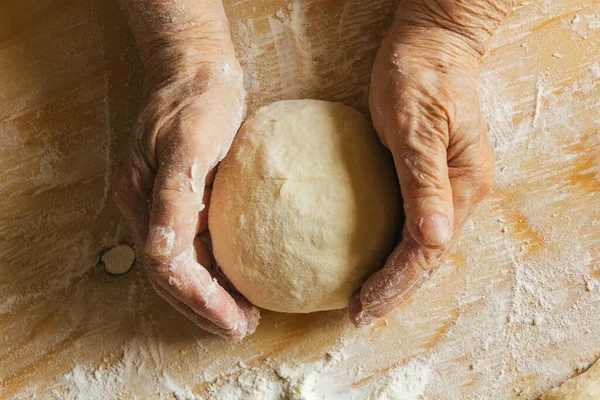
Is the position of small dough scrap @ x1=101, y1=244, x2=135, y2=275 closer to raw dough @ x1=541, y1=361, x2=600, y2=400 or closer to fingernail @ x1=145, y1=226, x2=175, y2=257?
fingernail @ x1=145, y1=226, x2=175, y2=257

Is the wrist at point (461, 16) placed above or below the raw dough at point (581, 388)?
above

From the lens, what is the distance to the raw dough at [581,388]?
1581 millimetres

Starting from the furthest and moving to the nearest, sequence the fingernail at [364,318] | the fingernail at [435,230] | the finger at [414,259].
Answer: the fingernail at [364,318], the finger at [414,259], the fingernail at [435,230]

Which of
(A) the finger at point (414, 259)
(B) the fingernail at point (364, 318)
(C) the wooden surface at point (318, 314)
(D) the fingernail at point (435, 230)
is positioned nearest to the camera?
(D) the fingernail at point (435, 230)

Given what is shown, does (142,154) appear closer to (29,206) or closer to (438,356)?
(29,206)

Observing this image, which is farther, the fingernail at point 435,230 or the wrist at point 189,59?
the wrist at point 189,59

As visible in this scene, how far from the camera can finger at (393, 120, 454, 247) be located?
4.19 feet

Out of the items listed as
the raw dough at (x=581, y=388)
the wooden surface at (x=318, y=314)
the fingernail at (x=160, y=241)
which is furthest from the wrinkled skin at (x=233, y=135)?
the raw dough at (x=581, y=388)

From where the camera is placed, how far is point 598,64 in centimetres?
168

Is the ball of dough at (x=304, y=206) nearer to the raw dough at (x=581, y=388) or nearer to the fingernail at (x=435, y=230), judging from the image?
the fingernail at (x=435, y=230)

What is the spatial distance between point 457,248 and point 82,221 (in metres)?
1.07

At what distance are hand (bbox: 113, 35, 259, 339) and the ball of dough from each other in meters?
0.07

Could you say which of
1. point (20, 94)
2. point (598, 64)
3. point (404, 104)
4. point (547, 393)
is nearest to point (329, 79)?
point (404, 104)

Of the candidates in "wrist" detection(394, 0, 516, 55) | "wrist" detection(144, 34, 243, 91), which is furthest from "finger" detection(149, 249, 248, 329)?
"wrist" detection(394, 0, 516, 55)
